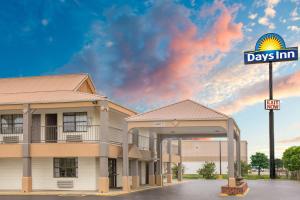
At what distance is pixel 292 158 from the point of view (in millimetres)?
68750

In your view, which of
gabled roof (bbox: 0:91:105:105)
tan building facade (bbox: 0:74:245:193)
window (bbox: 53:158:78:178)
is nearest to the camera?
tan building facade (bbox: 0:74:245:193)

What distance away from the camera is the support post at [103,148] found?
37094 mm

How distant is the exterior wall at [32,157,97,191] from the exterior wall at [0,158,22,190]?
3.89 feet

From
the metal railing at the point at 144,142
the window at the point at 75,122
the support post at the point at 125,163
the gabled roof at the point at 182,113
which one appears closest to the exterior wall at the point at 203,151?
the metal railing at the point at 144,142

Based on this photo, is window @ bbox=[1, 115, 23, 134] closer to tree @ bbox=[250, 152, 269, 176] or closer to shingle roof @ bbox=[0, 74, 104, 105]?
shingle roof @ bbox=[0, 74, 104, 105]

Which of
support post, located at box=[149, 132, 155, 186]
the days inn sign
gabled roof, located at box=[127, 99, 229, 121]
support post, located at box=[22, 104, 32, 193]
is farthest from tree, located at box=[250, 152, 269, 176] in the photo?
support post, located at box=[22, 104, 32, 193]

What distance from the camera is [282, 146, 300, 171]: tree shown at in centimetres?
6862

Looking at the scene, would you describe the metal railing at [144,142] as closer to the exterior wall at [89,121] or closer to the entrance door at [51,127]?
the exterior wall at [89,121]

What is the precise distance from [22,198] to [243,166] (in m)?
59.0

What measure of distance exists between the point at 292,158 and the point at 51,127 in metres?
37.4

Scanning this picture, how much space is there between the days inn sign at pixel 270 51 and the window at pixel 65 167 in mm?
37830

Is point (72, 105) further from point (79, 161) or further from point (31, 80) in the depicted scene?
point (31, 80)

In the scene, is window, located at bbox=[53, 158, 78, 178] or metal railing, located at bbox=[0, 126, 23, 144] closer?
window, located at bbox=[53, 158, 78, 178]

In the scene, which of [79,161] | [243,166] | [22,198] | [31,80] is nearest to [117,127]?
[79,161]
